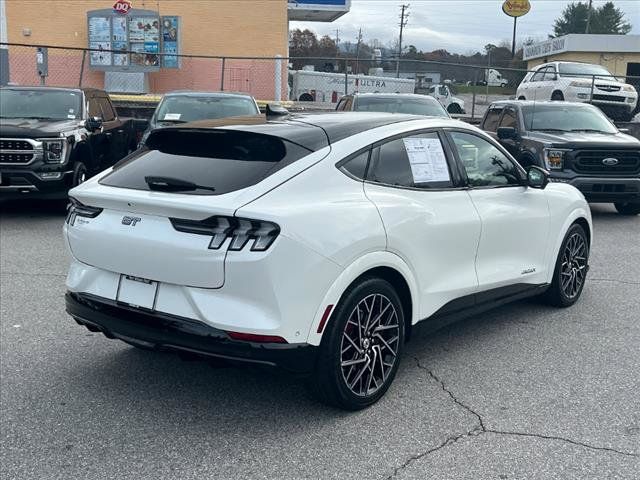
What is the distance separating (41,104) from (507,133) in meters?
7.46

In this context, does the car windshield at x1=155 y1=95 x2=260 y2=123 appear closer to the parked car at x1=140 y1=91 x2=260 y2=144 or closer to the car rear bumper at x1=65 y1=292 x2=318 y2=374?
the parked car at x1=140 y1=91 x2=260 y2=144

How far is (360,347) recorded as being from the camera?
3.98 m

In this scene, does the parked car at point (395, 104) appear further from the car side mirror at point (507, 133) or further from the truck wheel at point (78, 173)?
the truck wheel at point (78, 173)

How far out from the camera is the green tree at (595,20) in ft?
272

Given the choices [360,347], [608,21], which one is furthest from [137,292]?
[608,21]

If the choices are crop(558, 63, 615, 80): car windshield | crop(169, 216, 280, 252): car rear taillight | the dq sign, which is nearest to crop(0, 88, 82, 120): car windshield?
crop(169, 216, 280, 252): car rear taillight

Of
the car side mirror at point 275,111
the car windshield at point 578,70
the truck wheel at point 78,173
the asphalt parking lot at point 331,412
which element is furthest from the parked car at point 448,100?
the car side mirror at point 275,111

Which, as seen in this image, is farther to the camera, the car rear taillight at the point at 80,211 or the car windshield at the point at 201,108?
the car windshield at the point at 201,108

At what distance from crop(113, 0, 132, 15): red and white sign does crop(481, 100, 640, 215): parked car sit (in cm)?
1762

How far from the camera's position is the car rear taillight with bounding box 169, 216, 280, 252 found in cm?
347

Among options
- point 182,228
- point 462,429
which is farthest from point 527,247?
point 182,228

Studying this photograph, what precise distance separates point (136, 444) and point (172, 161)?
5.23 feet

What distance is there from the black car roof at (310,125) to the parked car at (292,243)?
15 millimetres

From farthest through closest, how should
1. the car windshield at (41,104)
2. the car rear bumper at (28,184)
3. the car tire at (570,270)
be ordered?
the car windshield at (41,104) → the car rear bumper at (28,184) → the car tire at (570,270)
